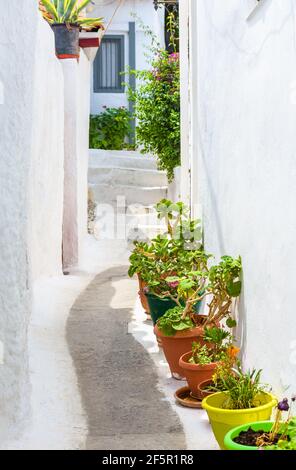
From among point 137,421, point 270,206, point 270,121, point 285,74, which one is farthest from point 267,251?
point 137,421

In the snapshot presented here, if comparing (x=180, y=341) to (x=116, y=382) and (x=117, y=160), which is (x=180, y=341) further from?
(x=117, y=160)

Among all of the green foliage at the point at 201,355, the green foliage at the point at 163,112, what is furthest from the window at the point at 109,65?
the green foliage at the point at 201,355

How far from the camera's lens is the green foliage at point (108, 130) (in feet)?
60.5

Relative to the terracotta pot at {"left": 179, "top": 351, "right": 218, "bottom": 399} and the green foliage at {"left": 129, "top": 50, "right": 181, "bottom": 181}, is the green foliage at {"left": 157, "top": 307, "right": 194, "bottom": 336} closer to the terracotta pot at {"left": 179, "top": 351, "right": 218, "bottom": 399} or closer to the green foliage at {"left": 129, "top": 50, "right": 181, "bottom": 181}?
the terracotta pot at {"left": 179, "top": 351, "right": 218, "bottom": 399}

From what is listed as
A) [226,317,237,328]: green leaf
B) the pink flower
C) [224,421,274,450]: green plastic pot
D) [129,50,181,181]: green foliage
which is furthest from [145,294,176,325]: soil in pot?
[129,50,181,181]: green foliage

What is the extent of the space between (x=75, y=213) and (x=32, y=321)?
3925 millimetres

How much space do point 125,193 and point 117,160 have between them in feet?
4.27

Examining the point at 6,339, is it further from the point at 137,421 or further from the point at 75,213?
the point at 75,213

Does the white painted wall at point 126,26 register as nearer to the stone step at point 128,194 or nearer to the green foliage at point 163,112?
the stone step at point 128,194

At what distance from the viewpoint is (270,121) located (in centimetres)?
493

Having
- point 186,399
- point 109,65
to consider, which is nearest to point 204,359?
point 186,399

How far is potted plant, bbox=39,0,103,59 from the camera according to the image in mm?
11531

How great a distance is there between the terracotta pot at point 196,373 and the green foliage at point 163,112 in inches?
311

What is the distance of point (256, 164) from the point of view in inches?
211
